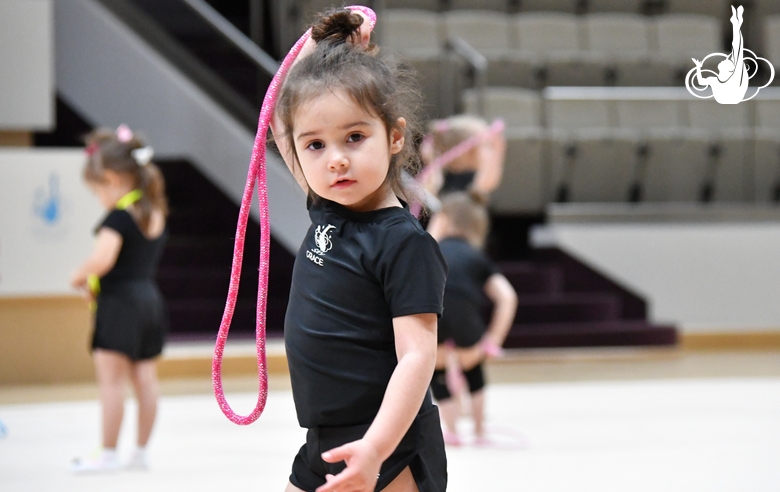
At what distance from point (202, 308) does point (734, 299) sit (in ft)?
11.4

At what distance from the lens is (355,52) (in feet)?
4.74

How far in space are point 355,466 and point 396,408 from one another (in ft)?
0.33

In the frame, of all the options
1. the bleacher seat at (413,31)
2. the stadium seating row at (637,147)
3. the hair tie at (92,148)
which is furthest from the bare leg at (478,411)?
the bleacher seat at (413,31)

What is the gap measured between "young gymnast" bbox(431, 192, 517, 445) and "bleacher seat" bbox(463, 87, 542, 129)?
293 cm

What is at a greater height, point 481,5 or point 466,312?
point 481,5

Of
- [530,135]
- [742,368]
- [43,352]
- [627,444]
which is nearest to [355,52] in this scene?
[627,444]

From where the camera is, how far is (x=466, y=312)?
143 inches

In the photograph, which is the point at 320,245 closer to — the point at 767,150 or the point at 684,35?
the point at 767,150

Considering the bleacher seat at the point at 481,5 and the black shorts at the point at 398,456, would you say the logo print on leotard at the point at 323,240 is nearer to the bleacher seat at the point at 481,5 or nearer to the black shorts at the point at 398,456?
the black shorts at the point at 398,456

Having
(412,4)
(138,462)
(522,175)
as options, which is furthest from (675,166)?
(138,462)

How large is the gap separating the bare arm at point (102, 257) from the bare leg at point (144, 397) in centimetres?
33

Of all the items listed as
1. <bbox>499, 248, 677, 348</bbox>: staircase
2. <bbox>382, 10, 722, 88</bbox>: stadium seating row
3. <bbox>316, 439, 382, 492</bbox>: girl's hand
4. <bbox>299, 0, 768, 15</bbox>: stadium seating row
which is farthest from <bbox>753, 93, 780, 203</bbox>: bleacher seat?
<bbox>316, 439, 382, 492</bbox>: girl's hand

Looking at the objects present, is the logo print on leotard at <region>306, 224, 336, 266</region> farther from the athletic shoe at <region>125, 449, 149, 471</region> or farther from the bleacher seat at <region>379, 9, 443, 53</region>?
the bleacher seat at <region>379, 9, 443, 53</region>

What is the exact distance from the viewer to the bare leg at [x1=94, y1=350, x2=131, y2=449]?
3260mm
